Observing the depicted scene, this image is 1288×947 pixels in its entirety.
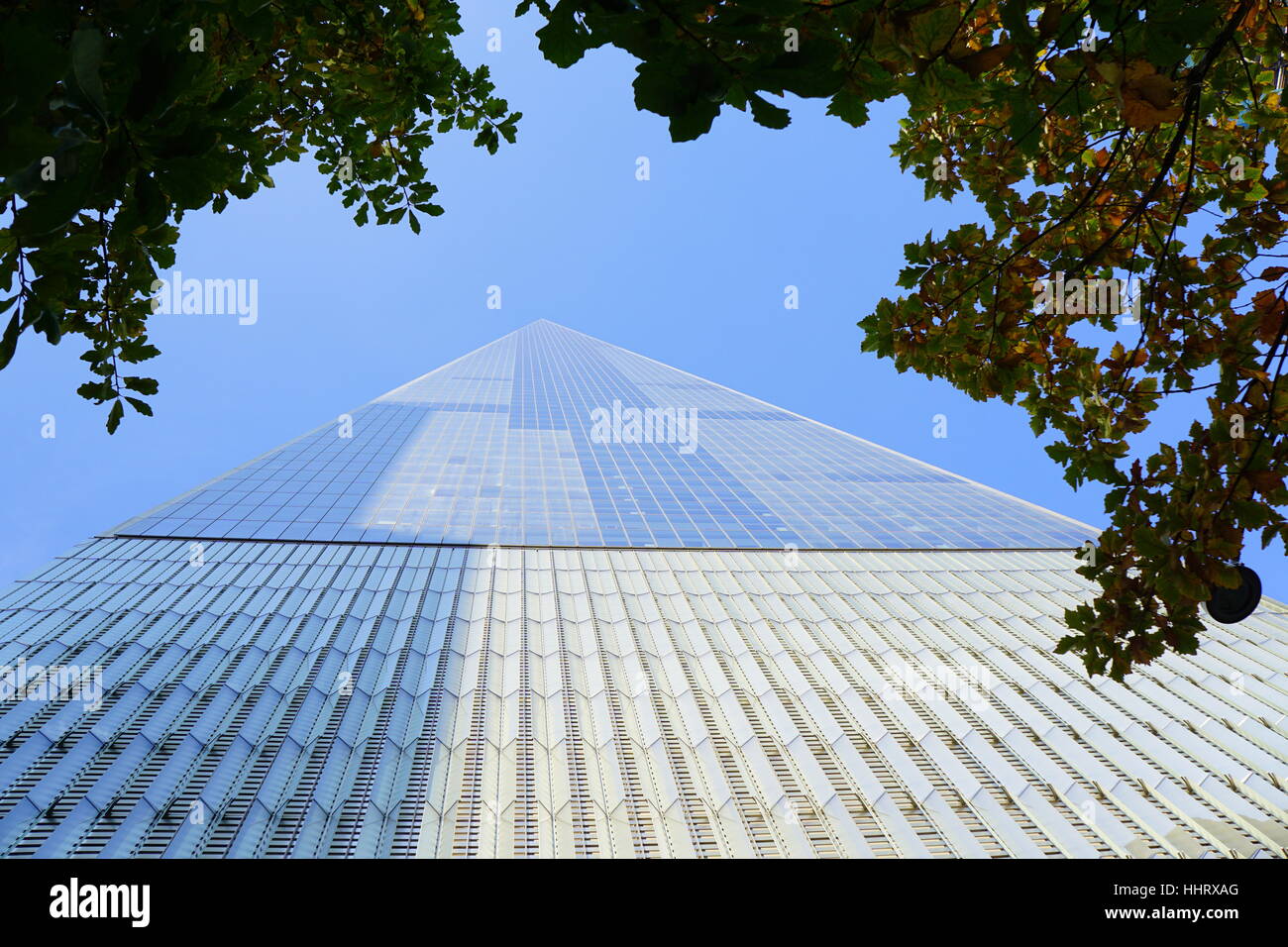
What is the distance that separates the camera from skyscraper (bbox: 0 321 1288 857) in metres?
8.77

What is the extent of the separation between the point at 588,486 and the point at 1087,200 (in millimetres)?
29780

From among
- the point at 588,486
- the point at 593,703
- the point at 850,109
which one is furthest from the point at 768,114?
the point at 588,486

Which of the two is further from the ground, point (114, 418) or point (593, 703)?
point (114, 418)

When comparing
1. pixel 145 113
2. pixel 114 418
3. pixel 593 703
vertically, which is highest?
pixel 145 113

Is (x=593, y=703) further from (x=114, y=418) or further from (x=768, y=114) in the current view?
(x=768, y=114)

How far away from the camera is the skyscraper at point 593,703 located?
8773 millimetres

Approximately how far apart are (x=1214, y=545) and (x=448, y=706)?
35.2ft

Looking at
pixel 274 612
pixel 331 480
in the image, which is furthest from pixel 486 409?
pixel 274 612

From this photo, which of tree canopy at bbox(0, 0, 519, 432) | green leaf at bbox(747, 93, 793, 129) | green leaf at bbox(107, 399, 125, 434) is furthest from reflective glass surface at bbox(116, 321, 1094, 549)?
green leaf at bbox(747, 93, 793, 129)

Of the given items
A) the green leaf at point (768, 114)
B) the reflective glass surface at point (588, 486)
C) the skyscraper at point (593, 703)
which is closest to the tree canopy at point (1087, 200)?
the green leaf at point (768, 114)

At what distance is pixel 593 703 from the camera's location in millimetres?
11766

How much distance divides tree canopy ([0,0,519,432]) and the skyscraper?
671cm
